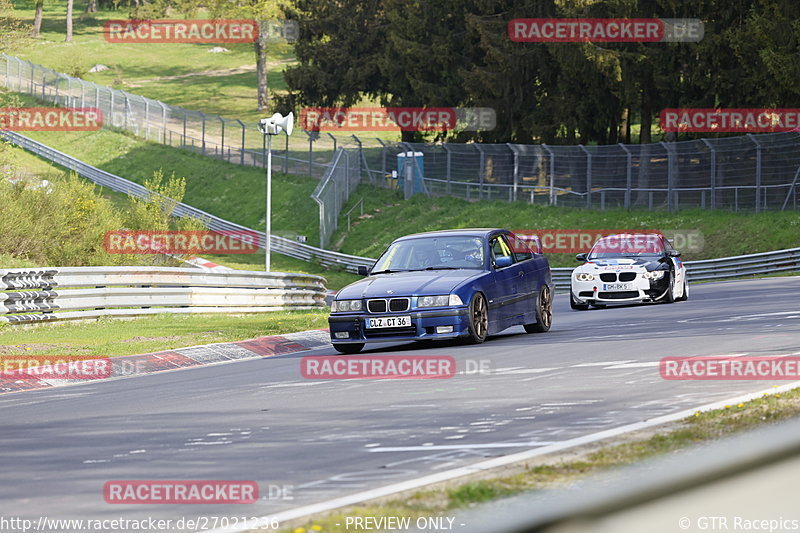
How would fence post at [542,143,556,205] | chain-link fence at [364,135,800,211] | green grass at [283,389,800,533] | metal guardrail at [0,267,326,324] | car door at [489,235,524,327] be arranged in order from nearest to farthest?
green grass at [283,389,800,533], car door at [489,235,524,327], metal guardrail at [0,267,326,324], chain-link fence at [364,135,800,211], fence post at [542,143,556,205]

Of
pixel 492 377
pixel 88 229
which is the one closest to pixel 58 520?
pixel 492 377

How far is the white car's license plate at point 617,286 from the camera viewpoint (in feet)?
76.3

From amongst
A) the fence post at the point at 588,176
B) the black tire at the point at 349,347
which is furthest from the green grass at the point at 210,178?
the black tire at the point at 349,347

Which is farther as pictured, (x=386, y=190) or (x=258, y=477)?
(x=386, y=190)

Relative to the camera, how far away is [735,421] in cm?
730

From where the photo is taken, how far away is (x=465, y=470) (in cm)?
641

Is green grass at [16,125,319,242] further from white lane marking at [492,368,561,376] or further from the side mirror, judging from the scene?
white lane marking at [492,368,561,376]

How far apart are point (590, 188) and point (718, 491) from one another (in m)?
42.7

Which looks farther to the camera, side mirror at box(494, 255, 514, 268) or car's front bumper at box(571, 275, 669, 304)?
car's front bumper at box(571, 275, 669, 304)

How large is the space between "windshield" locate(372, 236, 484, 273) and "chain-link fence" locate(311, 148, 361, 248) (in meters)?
30.6

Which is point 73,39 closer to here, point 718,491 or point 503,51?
point 503,51

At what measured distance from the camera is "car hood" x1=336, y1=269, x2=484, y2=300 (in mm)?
15016

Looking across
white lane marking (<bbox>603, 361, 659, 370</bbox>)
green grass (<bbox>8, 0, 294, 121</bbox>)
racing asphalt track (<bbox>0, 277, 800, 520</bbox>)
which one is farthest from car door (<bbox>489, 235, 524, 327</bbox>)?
green grass (<bbox>8, 0, 294, 121</bbox>)

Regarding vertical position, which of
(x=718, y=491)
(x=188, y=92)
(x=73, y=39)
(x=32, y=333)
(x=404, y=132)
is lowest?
(x=32, y=333)
